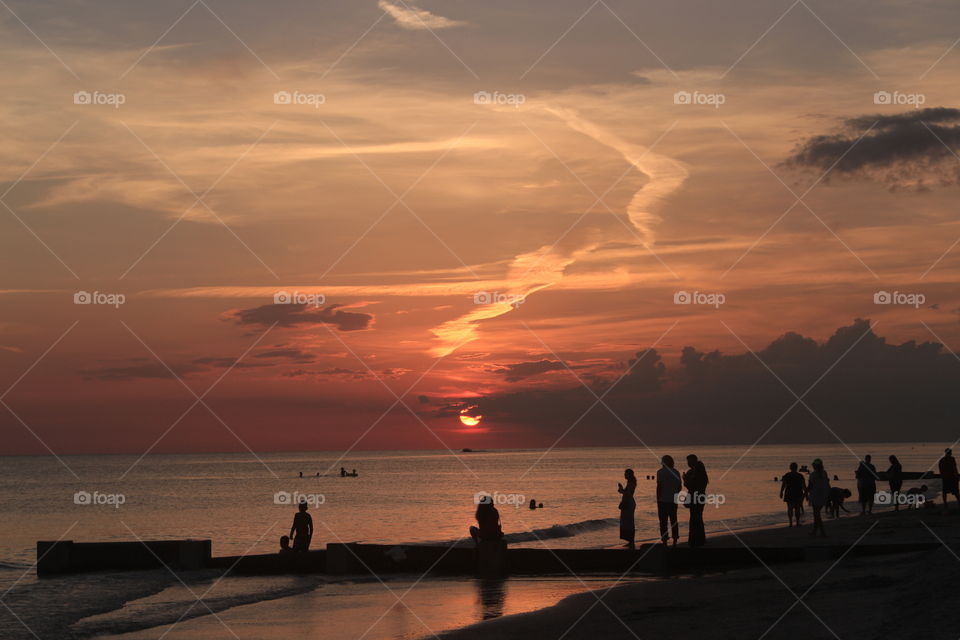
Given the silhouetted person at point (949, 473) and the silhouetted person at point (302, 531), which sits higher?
the silhouetted person at point (949, 473)

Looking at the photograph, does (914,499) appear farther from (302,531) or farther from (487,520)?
(302,531)

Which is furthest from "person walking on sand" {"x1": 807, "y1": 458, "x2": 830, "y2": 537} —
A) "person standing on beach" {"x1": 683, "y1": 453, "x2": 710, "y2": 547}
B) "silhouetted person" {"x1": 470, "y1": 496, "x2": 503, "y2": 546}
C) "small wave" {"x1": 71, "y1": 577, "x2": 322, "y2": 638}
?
"small wave" {"x1": 71, "y1": 577, "x2": 322, "y2": 638}

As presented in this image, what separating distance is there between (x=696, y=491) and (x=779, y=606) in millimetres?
6933

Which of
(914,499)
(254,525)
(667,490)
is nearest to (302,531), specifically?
(667,490)

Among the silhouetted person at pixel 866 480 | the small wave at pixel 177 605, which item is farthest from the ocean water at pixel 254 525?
the silhouetted person at pixel 866 480

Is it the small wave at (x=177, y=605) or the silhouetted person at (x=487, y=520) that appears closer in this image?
the small wave at (x=177, y=605)

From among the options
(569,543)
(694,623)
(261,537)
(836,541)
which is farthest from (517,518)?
(694,623)

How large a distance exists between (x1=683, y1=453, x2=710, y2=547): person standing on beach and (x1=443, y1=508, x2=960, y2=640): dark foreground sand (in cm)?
182

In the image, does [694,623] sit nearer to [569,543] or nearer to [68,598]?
[68,598]

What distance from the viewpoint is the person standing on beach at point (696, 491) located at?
2162cm

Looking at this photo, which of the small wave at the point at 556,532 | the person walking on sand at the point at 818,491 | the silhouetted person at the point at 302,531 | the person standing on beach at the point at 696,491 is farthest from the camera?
the small wave at the point at 556,532

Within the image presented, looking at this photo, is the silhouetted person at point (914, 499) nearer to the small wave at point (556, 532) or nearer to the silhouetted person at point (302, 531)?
the small wave at point (556, 532)

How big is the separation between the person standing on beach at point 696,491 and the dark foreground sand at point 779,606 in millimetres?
1821

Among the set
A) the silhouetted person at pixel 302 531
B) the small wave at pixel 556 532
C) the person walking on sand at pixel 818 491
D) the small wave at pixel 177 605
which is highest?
the person walking on sand at pixel 818 491
